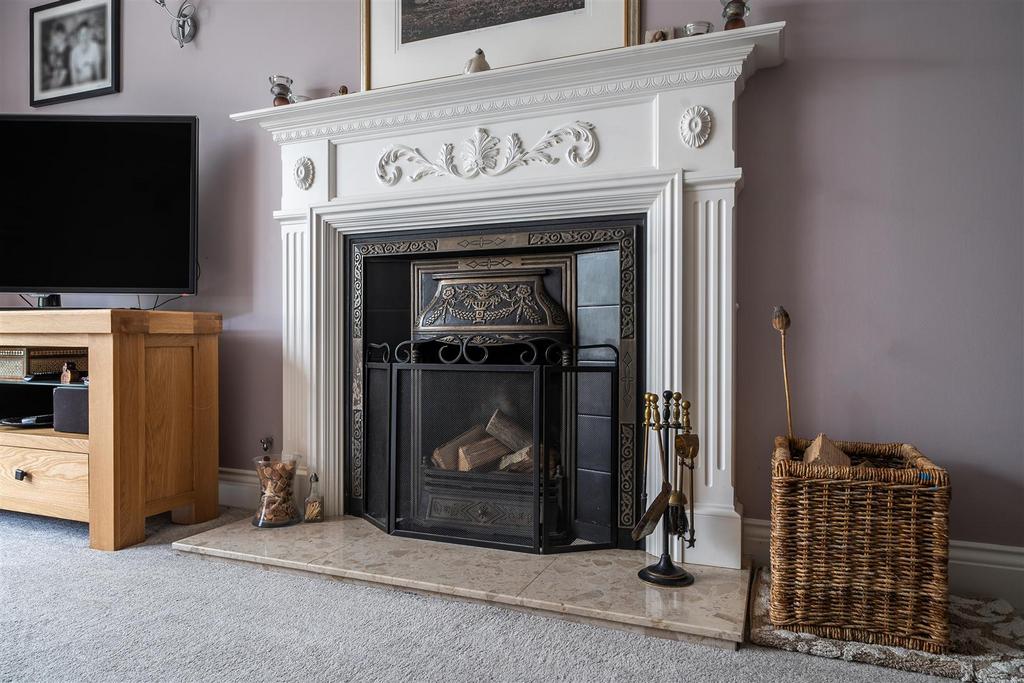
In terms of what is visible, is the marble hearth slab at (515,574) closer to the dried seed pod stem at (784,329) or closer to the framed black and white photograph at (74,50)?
the dried seed pod stem at (784,329)

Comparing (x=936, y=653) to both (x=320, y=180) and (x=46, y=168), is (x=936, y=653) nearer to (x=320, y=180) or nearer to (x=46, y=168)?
(x=320, y=180)

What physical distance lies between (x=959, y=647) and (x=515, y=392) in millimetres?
1331

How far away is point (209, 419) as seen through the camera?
2.55m

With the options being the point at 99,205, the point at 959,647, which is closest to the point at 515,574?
the point at 959,647

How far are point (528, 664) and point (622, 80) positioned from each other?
5.52 feet

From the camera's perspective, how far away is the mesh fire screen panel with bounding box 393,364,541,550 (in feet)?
6.99

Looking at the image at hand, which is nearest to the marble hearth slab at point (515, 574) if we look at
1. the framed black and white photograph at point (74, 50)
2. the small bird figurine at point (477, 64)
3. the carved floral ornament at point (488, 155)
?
the carved floral ornament at point (488, 155)

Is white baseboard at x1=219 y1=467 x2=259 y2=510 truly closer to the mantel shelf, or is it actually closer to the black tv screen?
the black tv screen

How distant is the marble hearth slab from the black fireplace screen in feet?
0.28

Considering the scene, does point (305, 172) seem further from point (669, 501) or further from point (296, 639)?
point (669, 501)

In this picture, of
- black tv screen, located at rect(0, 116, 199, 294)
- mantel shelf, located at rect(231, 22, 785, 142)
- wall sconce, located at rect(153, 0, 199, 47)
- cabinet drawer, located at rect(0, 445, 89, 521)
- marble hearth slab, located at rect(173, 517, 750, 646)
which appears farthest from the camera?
wall sconce, located at rect(153, 0, 199, 47)

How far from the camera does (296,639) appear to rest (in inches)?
61.7

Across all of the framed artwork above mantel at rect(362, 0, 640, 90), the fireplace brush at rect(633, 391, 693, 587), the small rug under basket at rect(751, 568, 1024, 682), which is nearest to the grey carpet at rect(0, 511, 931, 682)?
the small rug under basket at rect(751, 568, 1024, 682)

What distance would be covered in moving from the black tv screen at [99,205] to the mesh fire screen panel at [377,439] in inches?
34.7
